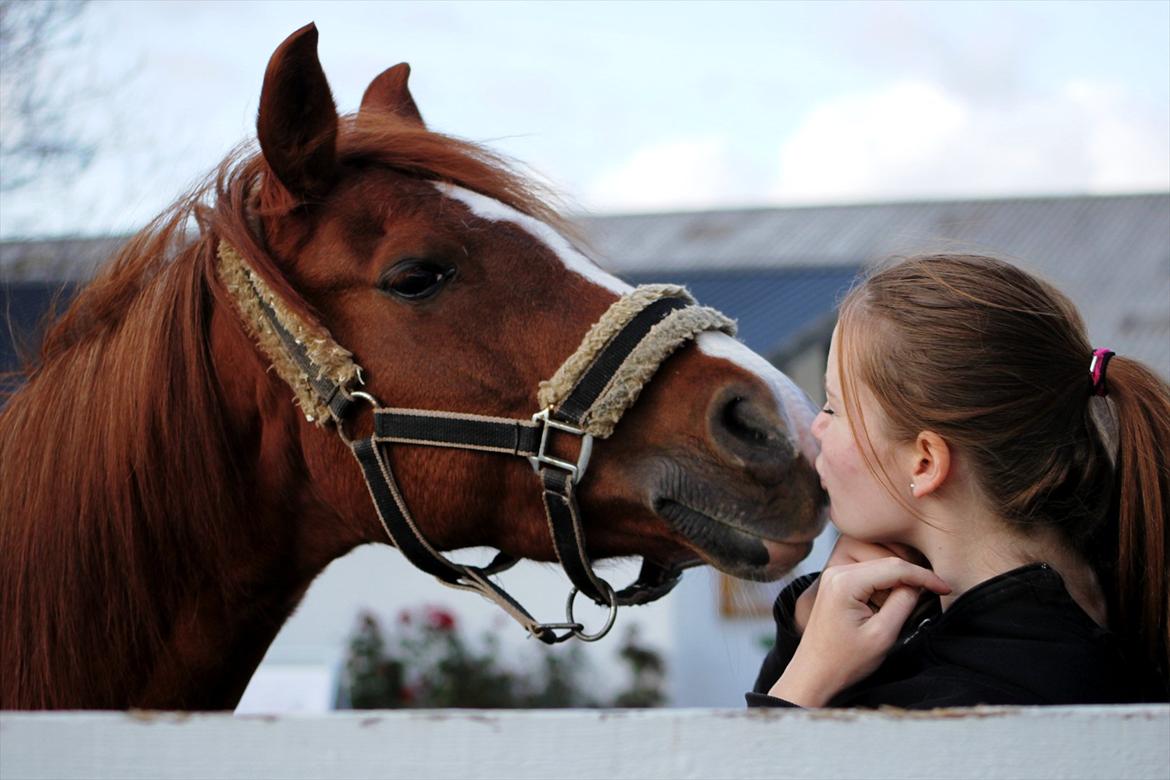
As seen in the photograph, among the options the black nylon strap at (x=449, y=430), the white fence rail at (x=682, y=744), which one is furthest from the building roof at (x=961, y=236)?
the white fence rail at (x=682, y=744)

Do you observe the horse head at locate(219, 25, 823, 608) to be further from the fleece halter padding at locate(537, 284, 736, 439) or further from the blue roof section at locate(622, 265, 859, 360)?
the blue roof section at locate(622, 265, 859, 360)

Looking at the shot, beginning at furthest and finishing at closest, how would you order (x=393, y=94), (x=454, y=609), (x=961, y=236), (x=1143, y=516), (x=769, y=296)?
(x=961, y=236), (x=769, y=296), (x=454, y=609), (x=393, y=94), (x=1143, y=516)

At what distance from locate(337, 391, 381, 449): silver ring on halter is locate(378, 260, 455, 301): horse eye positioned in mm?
204

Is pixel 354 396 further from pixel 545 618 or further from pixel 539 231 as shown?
pixel 545 618

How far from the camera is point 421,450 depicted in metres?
1.94

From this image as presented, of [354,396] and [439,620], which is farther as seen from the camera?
[439,620]

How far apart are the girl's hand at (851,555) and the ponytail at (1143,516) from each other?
11.9 inches

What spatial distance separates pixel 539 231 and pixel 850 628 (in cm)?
103

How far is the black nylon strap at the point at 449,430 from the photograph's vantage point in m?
1.93

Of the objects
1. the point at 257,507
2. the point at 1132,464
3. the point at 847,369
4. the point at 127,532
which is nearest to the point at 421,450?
the point at 257,507

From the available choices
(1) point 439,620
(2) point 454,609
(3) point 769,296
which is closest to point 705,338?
(1) point 439,620

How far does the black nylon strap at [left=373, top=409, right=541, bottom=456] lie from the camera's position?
193 cm

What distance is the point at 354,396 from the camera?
194 centimetres

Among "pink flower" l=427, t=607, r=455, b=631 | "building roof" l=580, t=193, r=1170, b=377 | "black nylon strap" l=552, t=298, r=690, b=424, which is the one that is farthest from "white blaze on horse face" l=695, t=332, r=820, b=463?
"building roof" l=580, t=193, r=1170, b=377
